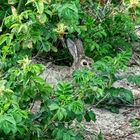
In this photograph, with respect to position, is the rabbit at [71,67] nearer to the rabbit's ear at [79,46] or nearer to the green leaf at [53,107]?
the rabbit's ear at [79,46]

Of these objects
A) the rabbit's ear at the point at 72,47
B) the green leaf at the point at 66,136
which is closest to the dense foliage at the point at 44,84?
the green leaf at the point at 66,136

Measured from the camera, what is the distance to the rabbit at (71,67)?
4.39 m

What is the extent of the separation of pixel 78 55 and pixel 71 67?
0.16 m

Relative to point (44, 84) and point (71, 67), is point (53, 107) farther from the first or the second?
point (71, 67)

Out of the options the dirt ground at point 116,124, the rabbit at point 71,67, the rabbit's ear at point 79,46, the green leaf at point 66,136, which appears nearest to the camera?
the green leaf at point 66,136

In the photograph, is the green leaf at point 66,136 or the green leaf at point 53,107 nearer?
the green leaf at point 53,107

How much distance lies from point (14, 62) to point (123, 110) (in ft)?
3.82

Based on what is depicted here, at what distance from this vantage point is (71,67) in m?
4.58

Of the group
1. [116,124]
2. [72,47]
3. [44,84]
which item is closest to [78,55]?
[72,47]

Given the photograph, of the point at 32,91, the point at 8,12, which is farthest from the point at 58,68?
the point at 32,91

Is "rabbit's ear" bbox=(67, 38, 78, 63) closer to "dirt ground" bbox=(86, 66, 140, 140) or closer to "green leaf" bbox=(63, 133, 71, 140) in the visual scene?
"dirt ground" bbox=(86, 66, 140, 140)

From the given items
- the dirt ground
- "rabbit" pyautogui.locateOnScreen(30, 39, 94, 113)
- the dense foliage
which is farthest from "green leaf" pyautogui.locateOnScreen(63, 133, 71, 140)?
"rabbit" pyautogui.locateOnScreen(30, 39, 94, 113)

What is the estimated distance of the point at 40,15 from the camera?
10.9ft

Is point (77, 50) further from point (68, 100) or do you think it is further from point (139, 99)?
point (68, 100)
